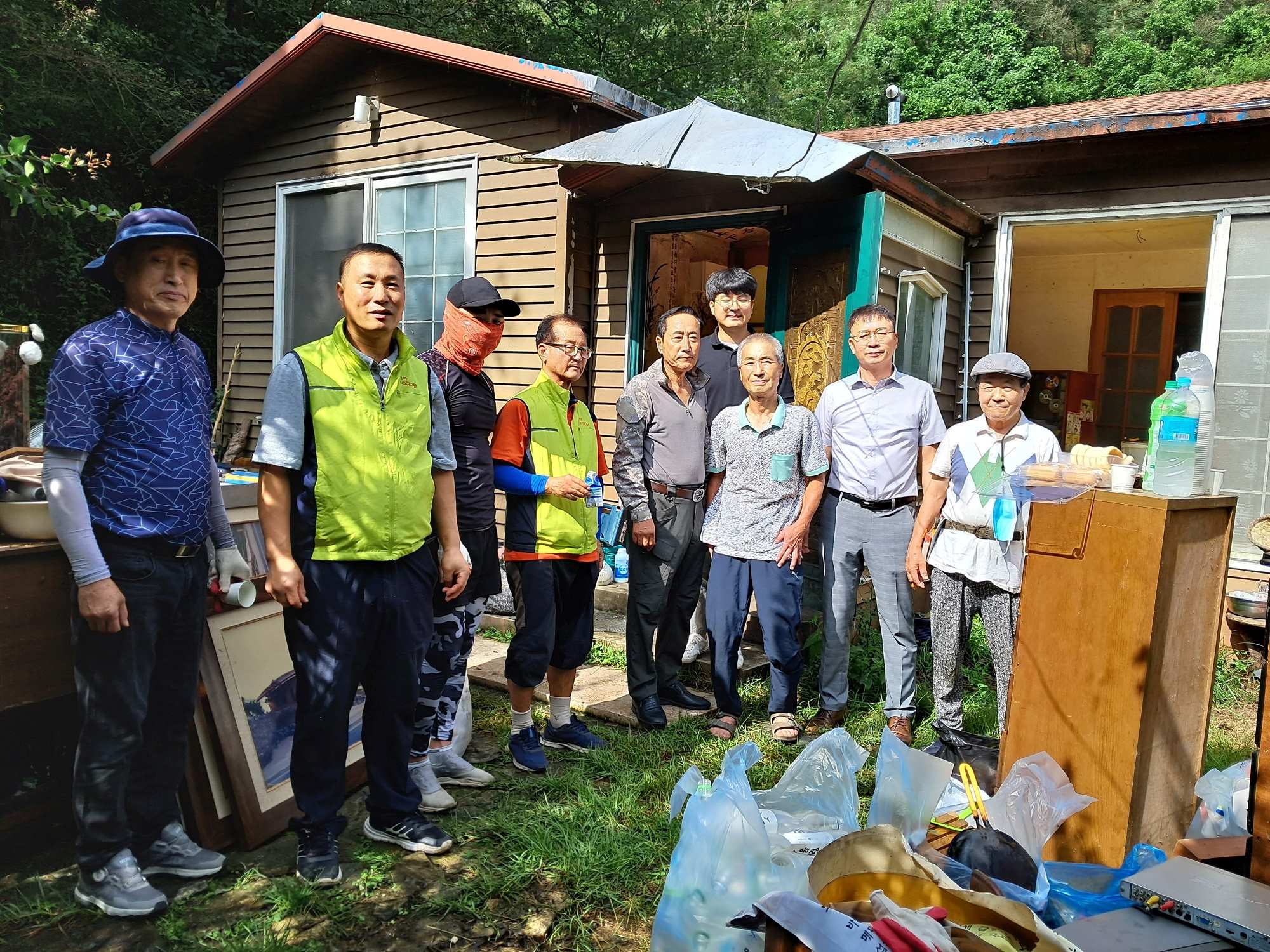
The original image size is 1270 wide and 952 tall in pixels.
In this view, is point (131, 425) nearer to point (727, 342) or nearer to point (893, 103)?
point (727, 342)

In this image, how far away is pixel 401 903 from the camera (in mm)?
2348

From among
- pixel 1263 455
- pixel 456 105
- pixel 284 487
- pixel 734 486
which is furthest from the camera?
pixel 456 105

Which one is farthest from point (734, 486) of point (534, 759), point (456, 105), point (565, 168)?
point (456, 105)

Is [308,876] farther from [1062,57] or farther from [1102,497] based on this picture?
[1062,57]

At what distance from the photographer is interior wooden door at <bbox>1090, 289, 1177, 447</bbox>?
30.7ft

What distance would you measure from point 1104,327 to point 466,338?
365 inches

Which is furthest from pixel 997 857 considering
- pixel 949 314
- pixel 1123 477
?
pixel 949 314

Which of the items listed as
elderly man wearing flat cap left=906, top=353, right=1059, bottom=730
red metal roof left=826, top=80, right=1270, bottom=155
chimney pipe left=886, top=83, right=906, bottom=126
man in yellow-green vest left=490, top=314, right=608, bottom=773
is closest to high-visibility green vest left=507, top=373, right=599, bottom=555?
man in yellow-green vest left=490, top=314, right=608, bottom=773

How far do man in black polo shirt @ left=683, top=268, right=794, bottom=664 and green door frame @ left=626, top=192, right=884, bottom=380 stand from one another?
0.97 metres

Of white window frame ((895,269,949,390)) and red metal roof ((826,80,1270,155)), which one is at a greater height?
red metal roof ((826,80,1270,155))

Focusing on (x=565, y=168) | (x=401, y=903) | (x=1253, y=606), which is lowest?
(x=401, y=903)

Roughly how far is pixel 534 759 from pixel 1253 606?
434cm

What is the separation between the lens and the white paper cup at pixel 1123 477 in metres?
2.48

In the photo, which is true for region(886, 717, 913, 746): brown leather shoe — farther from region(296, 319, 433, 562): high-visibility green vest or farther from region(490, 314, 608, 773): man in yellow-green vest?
region(296, 319, 433, 562): high-visibility green vest
